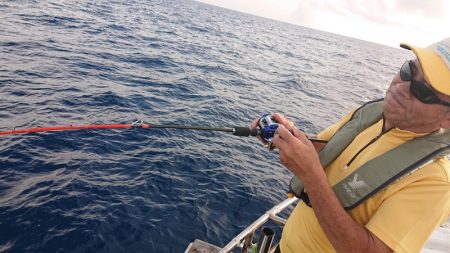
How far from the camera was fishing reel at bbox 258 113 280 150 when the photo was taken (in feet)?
8.79

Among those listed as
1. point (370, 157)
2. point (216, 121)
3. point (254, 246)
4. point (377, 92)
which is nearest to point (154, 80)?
point (216, 121)

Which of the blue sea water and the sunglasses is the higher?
the sunglasses

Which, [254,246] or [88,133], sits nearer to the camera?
[254,246]

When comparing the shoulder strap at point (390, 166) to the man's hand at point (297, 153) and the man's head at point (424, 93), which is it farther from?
the man's hand at point (297, 153)

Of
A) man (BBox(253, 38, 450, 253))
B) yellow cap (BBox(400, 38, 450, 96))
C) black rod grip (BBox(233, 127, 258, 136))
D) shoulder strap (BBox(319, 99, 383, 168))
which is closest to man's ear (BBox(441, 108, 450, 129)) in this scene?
man (BBox(253, 38, 450, 253))

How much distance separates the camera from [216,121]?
39.3 feet

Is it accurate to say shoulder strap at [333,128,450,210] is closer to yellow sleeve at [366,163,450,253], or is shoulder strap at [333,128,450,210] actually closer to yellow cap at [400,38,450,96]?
yellow sleeve at [366,163,450,253]

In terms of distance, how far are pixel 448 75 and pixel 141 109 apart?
10.4m

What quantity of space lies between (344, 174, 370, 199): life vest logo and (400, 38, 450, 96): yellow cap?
0.76m

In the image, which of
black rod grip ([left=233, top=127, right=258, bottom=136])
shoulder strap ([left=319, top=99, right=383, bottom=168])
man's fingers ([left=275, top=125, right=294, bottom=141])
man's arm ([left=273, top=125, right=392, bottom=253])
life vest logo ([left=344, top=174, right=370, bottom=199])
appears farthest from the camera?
black rod grip ([left=233, top=127, right=258, bottom=136])

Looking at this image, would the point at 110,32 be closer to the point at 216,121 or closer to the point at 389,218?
the point at 216,121

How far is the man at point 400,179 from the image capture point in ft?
5.95

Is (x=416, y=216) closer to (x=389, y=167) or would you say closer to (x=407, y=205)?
(x=407, y=205)

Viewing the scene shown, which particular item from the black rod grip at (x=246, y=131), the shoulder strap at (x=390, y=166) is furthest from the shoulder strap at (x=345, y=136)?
the black rod grip at (x=246, y=131)
